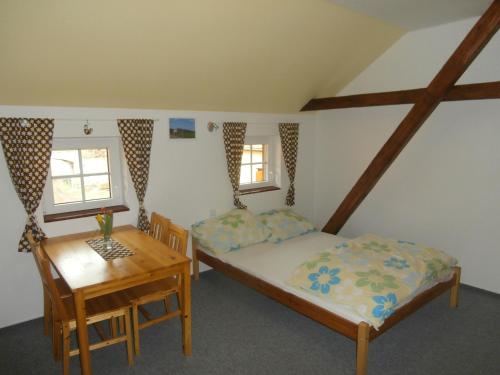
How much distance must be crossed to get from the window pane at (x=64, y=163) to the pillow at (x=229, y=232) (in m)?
1.34

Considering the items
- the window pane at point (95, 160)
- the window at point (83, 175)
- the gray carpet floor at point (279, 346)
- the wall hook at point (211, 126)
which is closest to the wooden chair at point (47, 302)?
the gray carpet floor at point (279, 346)

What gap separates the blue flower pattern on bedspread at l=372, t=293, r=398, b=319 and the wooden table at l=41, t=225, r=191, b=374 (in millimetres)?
1328

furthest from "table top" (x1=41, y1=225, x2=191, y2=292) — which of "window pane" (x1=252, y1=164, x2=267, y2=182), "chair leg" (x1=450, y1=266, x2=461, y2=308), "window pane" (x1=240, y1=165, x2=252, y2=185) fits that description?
"chair leg" (x1=450, y1=266, x2=461, y2=308)

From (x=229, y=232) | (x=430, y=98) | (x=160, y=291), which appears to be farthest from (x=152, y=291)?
(x=430, y=98)

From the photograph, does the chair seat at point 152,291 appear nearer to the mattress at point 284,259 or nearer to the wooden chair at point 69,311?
the wooden chair at point 69,311

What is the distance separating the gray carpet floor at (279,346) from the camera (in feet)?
8.48

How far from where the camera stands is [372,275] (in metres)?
2.70

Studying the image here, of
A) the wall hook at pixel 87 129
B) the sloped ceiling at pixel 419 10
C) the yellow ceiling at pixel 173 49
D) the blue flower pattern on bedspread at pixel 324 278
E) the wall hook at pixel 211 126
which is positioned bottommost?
the blue flower pattern on bedspread at pixel 324 278

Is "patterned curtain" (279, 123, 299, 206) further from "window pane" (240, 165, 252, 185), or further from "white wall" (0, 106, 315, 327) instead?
"window pane" (240, 165, 252, 185)

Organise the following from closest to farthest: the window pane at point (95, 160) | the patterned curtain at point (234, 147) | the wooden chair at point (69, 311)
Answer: the wooden chair at point (69, 311), the window pane at point (95, 160), the patterned curtain at point (234, 147)

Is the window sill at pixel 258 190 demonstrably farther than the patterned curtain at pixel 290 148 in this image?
No

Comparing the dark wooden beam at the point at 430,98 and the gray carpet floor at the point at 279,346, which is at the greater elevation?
the dark wooden beam at the point at 430,98

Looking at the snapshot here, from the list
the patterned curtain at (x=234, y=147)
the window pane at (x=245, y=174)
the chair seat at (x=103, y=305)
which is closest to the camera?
the chair seat at (x=103, y=305)

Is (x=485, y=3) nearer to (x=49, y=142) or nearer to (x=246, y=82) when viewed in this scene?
(x=246, y=82)
